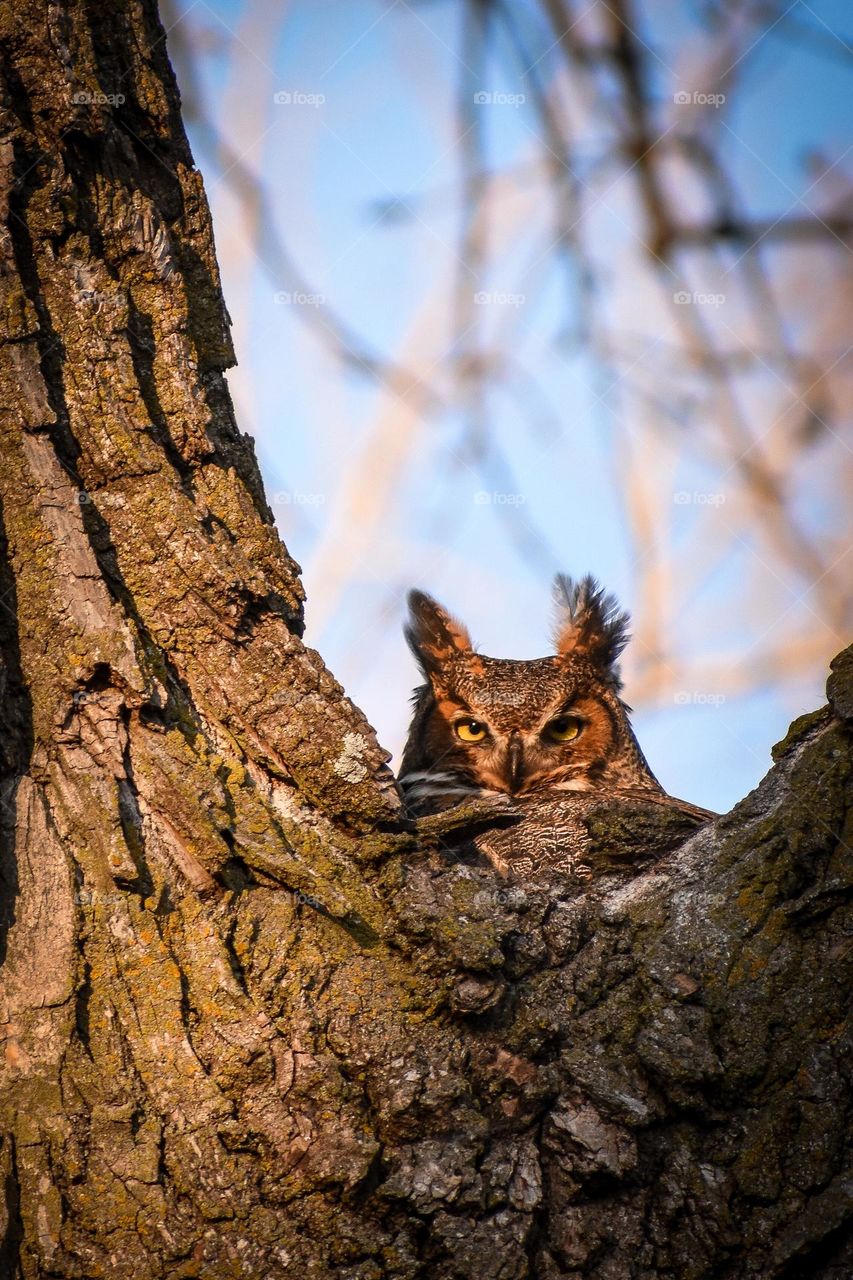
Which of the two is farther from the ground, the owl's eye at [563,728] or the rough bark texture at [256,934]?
the owl's eye at [563,728]

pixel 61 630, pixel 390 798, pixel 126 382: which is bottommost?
pixel 390 798

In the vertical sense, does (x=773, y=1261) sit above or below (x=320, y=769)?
below

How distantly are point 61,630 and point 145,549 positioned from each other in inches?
9.4

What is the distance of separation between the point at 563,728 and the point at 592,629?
49cm

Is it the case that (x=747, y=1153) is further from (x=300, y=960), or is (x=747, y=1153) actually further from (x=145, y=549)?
(x=145, y=549)

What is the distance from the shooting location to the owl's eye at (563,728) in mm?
4359

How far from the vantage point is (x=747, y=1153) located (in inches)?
69.1

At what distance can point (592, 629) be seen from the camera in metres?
4.62

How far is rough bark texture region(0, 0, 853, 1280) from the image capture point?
1.73 meters

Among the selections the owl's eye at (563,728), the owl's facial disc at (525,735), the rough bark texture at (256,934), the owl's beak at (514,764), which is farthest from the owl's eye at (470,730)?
the rough bark texture at (256,934)

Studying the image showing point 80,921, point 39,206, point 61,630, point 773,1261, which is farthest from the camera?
point 39,206

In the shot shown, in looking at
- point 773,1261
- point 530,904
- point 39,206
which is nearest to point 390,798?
point 530,904

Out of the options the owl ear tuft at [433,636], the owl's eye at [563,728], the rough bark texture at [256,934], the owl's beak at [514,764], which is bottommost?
the rough bark texture at [256,934]

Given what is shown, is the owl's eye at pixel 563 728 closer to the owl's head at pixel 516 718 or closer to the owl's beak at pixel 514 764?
the owl's head at pixel 516 718
